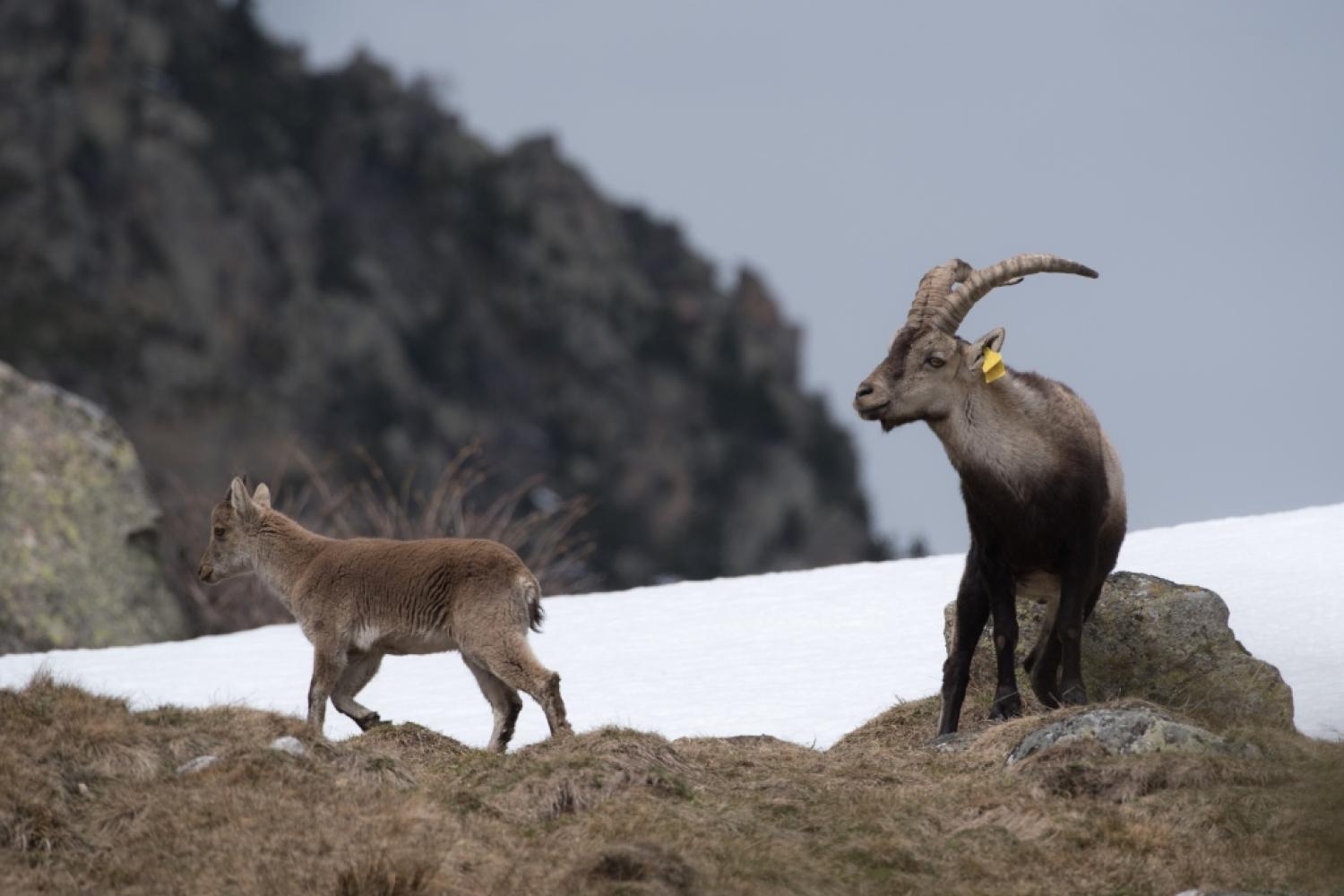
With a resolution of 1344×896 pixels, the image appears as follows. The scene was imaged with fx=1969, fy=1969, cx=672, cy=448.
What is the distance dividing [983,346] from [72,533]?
12793 millimetres

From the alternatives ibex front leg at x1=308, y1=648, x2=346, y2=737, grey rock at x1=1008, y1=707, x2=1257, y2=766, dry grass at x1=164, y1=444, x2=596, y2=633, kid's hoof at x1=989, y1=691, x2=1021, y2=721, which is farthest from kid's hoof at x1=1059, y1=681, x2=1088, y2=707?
dry grass at x1=164, y1=444, x2=596, y2=633

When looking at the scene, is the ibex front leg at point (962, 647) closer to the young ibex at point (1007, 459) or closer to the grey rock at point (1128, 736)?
the young ibex at point (1007, 459)

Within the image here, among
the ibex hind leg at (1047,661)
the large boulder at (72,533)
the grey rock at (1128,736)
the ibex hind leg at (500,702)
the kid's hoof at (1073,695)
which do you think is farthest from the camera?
the large boulder at (72,533)

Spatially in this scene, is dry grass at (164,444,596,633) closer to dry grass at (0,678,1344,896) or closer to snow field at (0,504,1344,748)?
snow field at (0,504,1344,748)

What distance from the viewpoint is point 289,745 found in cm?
1034

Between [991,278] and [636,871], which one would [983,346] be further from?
[636,871]

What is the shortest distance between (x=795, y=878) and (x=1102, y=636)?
16.1 feet

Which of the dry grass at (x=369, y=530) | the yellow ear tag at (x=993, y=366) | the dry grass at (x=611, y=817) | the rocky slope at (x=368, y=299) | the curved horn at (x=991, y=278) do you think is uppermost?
the rocky slope at (x=368, y=299)

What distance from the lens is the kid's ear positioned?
1213 centimetres

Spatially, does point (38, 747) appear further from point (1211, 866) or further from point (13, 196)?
Answer: point (13, 196)

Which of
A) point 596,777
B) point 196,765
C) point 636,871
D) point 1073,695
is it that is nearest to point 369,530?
point 1073,695

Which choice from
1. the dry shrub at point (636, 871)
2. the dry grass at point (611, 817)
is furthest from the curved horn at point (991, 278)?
A: the dry shrub at point (636, 871)

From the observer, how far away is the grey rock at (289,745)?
33.6 ft

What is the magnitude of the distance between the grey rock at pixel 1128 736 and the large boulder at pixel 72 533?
12833 mm
